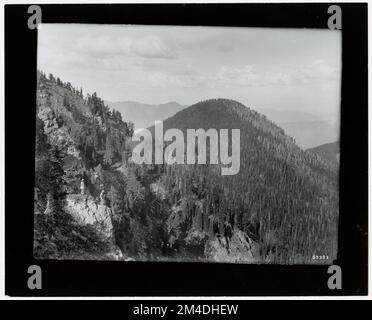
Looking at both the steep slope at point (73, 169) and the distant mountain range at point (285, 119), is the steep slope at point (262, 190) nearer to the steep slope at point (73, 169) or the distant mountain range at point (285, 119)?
the distant mountain range at point (285, 119)

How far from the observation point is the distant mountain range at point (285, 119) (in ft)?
9.81

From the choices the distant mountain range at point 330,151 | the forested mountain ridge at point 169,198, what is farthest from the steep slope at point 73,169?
the distant mountain range at point 330,151

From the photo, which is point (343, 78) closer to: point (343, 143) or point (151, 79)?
point (343, 143)

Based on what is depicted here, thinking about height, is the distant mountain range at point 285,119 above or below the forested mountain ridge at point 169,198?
above

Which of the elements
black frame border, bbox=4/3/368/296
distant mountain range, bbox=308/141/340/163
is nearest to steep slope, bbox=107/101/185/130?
black frame border, bbox=4/3/368/296

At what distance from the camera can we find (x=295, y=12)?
2.99 meters

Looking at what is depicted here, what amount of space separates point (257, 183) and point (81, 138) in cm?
87

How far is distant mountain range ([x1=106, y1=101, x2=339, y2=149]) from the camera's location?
2990 millimetres

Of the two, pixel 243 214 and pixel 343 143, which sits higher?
pixel 343 143

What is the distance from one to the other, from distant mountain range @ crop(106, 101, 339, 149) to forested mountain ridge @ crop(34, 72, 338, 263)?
4cm

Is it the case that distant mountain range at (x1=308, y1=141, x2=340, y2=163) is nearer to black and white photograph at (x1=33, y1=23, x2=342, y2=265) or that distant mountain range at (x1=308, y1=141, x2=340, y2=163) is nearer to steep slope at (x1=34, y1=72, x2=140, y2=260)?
black and white photograph at (x1=33, y1=23, x2=342, y2=265)

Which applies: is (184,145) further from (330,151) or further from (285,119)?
(330,151)
